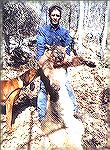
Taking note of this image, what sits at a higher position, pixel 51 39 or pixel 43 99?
pixel 51 39

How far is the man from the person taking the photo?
2.70 meters

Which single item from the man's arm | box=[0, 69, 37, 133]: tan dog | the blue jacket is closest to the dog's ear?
box=[0, 69, 37, 133]: tan dog

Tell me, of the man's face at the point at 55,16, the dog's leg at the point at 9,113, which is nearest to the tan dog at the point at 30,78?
the dog's leg at the point at 9,113

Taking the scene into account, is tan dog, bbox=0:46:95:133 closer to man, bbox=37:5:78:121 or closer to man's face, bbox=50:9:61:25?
man, bbox=37:5:78:121

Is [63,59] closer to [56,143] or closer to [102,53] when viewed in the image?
[102,53]

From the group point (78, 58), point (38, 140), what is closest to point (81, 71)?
point (78, 58)

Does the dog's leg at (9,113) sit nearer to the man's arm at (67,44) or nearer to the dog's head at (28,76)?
the dog's head at (28,76)

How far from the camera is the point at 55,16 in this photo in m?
2.70

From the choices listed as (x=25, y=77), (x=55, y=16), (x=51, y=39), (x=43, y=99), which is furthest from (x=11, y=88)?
(x=55, y=16)

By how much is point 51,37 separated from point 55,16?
0.13 metres

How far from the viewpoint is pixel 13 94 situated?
2740mm

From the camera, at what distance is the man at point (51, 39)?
270 centimetres

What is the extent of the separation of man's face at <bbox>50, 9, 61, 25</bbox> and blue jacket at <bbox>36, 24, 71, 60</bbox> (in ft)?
0.11

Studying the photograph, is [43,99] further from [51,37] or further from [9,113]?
[51,37]
